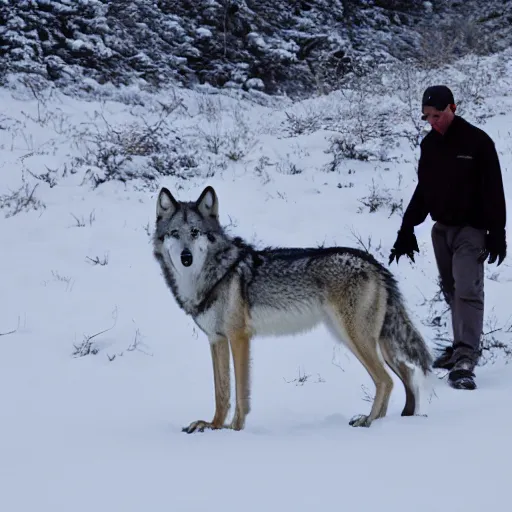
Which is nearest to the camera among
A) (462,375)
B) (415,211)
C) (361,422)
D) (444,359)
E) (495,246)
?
(361,422)

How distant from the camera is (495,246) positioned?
5.16m

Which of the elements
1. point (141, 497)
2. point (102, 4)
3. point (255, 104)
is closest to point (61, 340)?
point (141, 497)

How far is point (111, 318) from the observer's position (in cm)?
627

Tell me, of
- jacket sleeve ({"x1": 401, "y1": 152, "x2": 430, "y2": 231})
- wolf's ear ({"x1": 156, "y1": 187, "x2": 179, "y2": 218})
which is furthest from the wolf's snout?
jacket sleeve ({"x1": 401, "y1": 152, "x2": 430, "y2": 231})

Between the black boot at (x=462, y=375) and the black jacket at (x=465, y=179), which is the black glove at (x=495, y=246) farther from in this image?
the black boot at (x=462, y=375)

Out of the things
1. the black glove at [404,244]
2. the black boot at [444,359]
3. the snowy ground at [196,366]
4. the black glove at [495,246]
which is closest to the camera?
the snowy ground at [196,366]

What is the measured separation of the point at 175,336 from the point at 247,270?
1690 mm

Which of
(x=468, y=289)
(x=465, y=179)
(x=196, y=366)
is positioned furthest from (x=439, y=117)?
(x=196, y=366)

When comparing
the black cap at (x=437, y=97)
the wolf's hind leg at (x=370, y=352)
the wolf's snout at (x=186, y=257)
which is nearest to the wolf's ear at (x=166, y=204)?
the wolf's snout at (x=186, y=257)

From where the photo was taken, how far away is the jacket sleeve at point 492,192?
16.8ft

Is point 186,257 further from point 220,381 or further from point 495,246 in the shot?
point 495,246

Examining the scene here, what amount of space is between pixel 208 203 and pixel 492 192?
7.59 ft

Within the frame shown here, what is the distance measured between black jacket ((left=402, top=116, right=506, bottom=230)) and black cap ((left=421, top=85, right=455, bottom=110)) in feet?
0.76

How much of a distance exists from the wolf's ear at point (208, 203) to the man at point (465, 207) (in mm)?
1957
